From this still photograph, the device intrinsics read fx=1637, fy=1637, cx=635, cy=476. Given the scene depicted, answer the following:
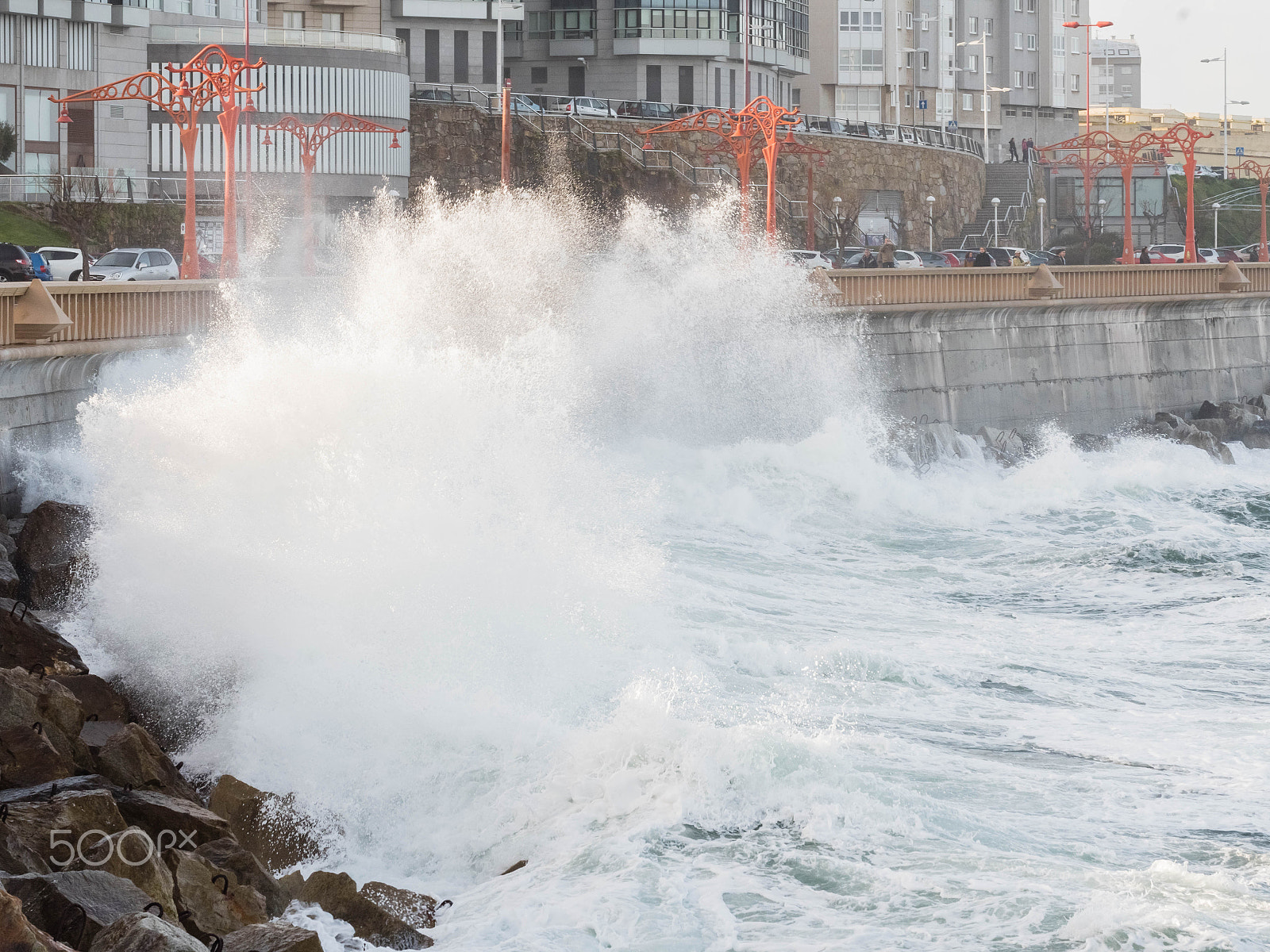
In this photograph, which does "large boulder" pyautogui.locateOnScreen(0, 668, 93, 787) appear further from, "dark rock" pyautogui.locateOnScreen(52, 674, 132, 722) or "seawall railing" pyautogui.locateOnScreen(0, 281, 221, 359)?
"seawall railing" pyautogui.locateOnScreen(0, 281, 221, 359)

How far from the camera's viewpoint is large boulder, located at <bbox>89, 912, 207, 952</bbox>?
228 inches

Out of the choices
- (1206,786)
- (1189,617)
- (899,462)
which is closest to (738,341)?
(899,462)

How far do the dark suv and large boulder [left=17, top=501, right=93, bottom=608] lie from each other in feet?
45.6

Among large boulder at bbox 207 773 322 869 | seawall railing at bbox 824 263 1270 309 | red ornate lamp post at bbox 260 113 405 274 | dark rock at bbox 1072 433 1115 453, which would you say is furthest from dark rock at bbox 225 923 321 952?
dark rock at bbox 1072 433 1115 453

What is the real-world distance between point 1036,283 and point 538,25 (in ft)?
127

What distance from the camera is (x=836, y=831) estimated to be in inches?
356

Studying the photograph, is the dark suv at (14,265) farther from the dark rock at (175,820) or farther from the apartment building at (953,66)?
the apartment building at (953,66)

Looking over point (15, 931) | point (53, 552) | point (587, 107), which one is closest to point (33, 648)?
point (53, 552)

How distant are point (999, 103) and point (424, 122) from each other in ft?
144

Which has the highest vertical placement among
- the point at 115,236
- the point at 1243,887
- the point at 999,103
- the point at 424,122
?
the point at 999,103

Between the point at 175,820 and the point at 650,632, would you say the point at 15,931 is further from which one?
the point at 650,632

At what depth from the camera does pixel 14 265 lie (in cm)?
2647

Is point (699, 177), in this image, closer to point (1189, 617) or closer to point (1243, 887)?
point (1189, 617)

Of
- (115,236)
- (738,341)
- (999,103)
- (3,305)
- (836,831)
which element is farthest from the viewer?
(999,103)
